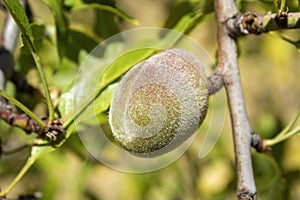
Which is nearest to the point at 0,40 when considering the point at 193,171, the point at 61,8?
the point at 61,8

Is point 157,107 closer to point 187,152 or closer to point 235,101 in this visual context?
point 235,101

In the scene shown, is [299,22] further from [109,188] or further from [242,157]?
[109,188]

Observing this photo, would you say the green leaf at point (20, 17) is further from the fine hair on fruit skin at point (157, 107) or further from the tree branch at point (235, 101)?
the tree branch at point (235, 101)

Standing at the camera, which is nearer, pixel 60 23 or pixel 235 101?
pixel 235 101

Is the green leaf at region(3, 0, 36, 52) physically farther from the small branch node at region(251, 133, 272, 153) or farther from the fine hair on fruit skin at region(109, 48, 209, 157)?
the small branch node at region(251, 133, 272, 153)

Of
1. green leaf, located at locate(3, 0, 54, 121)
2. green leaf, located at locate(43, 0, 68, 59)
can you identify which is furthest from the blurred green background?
green leaf, located at locate(3, 0, 54, 121)

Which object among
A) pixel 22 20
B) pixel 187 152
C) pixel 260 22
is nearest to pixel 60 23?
pixel 22 20

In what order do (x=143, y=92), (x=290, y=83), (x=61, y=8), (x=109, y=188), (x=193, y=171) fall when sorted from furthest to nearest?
(x=109, y=188) < (x=290, y=83) < (x=193, y=171) < (x=61, y=8) < (x=143, y=92)
